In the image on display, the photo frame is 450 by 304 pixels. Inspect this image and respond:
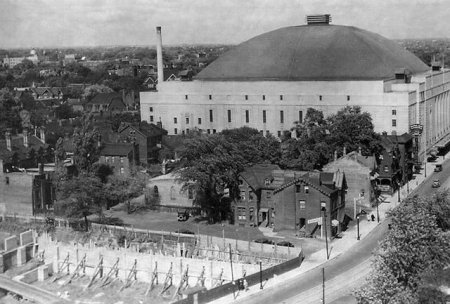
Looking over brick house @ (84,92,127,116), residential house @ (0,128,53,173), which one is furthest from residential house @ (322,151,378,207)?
brick house @ (84,92,127,116)

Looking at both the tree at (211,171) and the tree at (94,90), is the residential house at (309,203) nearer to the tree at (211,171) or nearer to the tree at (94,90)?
the tree at (211,171)

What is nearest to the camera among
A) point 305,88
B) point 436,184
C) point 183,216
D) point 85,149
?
point 183,216

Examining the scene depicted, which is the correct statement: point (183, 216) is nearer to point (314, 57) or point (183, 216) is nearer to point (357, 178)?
point (357, 178)

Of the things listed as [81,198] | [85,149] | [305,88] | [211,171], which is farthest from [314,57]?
[81,198]

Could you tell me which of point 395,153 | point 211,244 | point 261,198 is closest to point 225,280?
point 211,244

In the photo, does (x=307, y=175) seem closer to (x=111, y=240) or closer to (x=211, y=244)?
(x=211, y=244)
